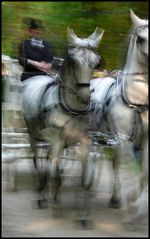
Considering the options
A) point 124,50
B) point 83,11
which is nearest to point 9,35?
point 83,11

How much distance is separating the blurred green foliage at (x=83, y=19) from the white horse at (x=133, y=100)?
51 centimetres

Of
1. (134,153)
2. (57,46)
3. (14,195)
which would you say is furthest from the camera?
(14,195)

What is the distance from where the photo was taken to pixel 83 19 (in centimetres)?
736

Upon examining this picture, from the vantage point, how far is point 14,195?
8758mm

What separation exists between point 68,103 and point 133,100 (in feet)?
2.75

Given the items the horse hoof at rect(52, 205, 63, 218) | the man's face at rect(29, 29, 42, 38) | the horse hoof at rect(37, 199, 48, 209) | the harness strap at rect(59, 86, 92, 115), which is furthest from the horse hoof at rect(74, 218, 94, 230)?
the man's face at rect(29, 29, 42, 38)

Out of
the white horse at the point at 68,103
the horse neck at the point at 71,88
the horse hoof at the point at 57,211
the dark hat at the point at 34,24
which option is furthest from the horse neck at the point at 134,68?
the horse hoof at the point at 57,211

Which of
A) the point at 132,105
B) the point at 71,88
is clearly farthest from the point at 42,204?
the point at 132,105

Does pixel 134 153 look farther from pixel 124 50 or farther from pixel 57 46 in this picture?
pixel 57 46

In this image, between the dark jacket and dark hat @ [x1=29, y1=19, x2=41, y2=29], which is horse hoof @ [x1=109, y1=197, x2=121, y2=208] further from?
dark hat @ [x1=29, y1=19, x2=41, y2=29]

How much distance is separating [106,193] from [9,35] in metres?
2.85

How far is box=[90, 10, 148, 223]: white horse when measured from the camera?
6398 mm

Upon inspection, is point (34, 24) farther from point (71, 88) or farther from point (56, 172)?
point (56, 172)

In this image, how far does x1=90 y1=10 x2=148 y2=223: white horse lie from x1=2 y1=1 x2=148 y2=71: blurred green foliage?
509mm
